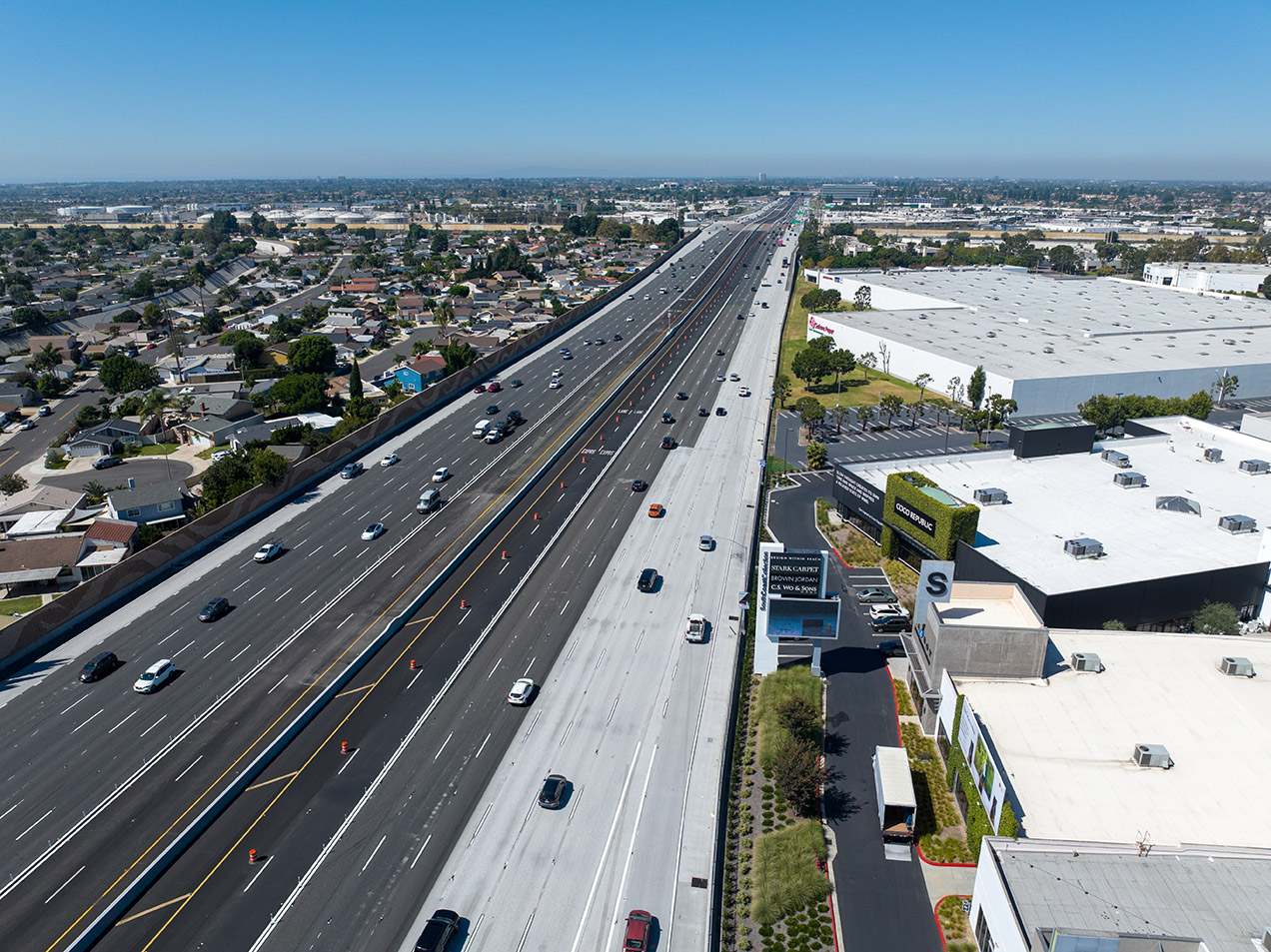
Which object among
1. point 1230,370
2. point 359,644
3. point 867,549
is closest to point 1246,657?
point 867,549

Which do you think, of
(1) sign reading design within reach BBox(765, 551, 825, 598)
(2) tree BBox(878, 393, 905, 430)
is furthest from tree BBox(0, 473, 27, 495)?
(2) tree BBox(878, 393, 905, 430)

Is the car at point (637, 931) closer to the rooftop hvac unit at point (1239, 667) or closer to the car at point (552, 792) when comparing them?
the car at point (552, 792)

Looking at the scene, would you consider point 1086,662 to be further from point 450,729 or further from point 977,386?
point 977,386

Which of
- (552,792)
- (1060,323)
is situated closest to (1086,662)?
(552,792)

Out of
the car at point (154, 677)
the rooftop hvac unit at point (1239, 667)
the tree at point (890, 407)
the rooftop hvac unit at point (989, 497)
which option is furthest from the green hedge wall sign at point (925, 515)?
the car at point (154, 677)

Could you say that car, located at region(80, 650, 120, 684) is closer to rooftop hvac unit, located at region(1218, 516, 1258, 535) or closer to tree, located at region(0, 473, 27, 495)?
tree, located at region(0, 473, 27, 495)
